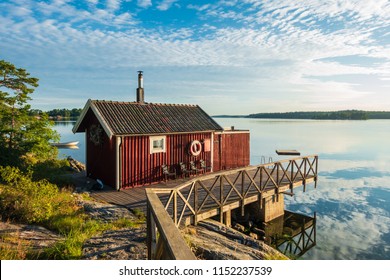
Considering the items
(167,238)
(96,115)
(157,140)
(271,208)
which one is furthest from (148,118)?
(167,238)

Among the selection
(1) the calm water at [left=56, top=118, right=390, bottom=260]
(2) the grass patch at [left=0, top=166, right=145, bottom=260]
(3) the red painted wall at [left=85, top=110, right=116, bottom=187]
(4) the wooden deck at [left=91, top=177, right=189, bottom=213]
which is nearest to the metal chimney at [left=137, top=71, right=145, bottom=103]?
(3) the red painted wall at [left=85, top=110, right=116, bottom=187]

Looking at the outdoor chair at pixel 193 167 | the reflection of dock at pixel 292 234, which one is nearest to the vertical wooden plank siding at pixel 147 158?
the outdoor chair at pixel 193 167

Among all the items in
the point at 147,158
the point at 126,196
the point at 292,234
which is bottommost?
the point at 292,234

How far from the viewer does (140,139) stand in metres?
13.1

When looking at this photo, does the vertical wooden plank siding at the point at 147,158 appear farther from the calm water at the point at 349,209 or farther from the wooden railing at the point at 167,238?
the wooden railing at the point at 167,238

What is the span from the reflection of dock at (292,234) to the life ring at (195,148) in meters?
5.50

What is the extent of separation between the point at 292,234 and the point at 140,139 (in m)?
10.1

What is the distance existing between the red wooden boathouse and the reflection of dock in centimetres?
493

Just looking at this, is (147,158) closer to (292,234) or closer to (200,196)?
(200,196)

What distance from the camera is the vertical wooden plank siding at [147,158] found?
12703mm

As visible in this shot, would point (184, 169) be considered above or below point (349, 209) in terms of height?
above

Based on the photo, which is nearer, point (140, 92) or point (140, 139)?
point (140, 139)

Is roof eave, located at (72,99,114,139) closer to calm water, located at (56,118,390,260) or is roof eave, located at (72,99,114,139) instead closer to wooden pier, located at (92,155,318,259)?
wooden pier, located at (92,155,318,259)

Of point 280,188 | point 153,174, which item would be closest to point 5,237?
point 153,174
